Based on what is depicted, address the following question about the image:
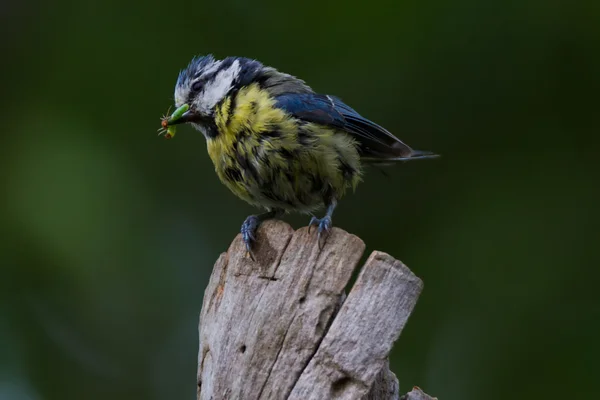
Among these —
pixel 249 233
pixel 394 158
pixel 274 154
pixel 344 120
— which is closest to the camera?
pixel 249 233

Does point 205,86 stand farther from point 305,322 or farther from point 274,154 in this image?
point 305,322

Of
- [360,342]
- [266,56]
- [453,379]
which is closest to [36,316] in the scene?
[266,56]

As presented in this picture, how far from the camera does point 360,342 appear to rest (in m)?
2.70

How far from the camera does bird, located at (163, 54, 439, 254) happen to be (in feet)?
12.0

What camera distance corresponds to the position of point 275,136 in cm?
363

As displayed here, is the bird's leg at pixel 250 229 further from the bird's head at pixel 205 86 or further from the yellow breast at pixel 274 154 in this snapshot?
the bird's head at pixel 205 86

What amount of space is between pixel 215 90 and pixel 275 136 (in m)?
0.45

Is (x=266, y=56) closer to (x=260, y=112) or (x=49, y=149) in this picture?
(x=49, y=149)

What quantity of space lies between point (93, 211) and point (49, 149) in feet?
1.75

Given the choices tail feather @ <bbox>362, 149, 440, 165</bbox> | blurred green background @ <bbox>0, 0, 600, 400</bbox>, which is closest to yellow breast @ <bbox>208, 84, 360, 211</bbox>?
tail feather @ <bbox>362, 149, 440, 165</bbox>

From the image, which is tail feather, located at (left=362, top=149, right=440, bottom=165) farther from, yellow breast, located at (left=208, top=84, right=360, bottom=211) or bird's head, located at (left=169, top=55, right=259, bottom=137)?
bird's head, located at (left=169, top=55, right=259, bottom=137)

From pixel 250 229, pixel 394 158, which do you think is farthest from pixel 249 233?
pixel 394 158

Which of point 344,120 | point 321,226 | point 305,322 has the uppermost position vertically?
point 344,120

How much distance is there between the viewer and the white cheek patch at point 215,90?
152 inches
